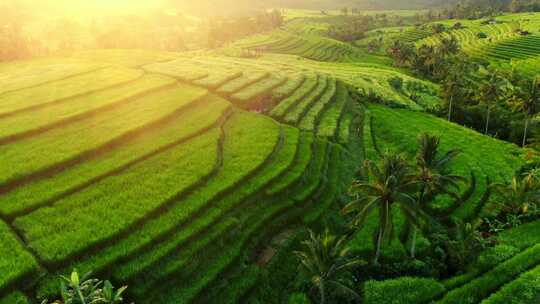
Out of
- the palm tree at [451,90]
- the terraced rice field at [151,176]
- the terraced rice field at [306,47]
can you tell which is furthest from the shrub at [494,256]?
the terraced rice field at [306,47]

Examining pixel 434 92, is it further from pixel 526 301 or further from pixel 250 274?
pixel 250 274

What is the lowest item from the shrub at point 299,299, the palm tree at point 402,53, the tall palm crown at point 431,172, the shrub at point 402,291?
the shrub at point 402,291

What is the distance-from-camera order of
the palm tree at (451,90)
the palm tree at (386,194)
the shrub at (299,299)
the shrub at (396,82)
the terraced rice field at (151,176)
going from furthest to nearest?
1. the shrub at (396,82)
2. the palm tree at (451,90)
3. the palm tree at (386,194)
4. the shrub at (299,299)
5. the terraced rice field at (151,176)

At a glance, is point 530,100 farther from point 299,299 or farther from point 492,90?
point 299,299

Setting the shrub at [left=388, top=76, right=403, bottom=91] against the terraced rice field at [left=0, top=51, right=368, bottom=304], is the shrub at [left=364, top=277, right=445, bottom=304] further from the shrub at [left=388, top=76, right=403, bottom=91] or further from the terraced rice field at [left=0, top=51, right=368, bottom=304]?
the shrub at [left=388, top=76, right=403, bottom=91]

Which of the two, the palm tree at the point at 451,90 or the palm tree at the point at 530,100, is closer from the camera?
the palm tree at the point at 530,100

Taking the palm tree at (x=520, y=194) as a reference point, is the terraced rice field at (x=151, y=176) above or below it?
above

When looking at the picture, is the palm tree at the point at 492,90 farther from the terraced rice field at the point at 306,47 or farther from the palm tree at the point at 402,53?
the terraced rice field at the point at 306,47
